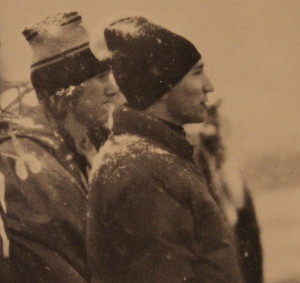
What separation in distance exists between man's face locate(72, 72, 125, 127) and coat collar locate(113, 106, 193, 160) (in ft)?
0.55

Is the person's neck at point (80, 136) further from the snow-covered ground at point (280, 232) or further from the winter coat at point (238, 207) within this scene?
the snow-covered ground at point (280, 232)

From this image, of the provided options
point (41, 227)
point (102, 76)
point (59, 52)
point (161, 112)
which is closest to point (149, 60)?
point (161, 112)

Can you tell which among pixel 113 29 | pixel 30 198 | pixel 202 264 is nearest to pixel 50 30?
pixel 113 29

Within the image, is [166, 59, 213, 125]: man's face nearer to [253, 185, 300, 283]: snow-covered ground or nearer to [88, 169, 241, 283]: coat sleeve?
[88, 169, 241, 283]: coat sleeve

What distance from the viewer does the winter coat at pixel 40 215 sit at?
1.39 m

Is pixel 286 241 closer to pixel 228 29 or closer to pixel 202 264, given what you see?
pixel 202 264

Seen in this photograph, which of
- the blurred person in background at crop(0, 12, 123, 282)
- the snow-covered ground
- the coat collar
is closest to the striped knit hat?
the blurred person in background at crop(0, 12, 123, 282)

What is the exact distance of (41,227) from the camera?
4.59 ft

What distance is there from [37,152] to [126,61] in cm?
37

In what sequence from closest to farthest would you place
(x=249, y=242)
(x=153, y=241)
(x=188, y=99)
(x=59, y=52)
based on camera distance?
(x=153, y=241) → (x=188, y=99) → (x=249, y=242) → (x=59, y=52)

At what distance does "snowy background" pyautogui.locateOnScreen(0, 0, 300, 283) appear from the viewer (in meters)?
1.40

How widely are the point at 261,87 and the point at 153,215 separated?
0.46m

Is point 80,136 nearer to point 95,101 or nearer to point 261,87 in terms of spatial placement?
point 95,101

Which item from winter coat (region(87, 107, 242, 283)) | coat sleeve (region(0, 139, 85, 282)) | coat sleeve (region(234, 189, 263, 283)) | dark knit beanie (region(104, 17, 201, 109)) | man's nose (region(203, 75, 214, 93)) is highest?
dark knit beanie (region(104, 17, 201, 109))
